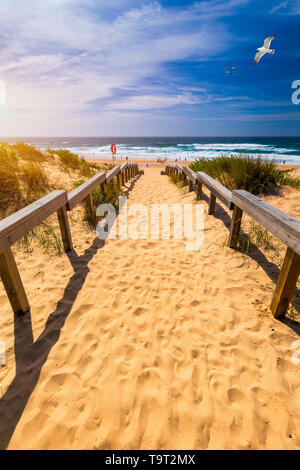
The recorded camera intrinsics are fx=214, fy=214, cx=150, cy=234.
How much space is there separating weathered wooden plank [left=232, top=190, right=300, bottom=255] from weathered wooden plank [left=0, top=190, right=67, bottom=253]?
264 centimetres

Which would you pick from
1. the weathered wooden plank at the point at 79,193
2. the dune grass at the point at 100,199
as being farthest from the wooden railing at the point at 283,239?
the dune grass at the point at 100,199

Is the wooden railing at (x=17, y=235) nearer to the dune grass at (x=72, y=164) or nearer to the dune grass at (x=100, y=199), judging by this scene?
the dune grass at (x=100, y=199)

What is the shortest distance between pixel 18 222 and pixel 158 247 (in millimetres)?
2409

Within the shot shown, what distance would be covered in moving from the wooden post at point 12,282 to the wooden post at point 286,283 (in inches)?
107

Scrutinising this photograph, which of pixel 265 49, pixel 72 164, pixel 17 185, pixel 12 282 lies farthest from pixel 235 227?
pixel 72 164

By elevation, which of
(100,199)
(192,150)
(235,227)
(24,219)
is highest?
(24,219)

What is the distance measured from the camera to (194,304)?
264cm

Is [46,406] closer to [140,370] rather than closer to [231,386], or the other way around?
[140,370]

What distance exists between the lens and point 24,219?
2.31m

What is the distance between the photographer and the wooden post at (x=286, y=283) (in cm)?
204

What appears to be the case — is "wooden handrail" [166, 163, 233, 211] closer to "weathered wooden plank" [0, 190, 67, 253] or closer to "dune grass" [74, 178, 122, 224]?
"dune grass" [74, 178, 122, 224]

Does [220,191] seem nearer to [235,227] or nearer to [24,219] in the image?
[235,227]

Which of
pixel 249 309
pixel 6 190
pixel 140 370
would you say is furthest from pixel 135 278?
pixel 6 190

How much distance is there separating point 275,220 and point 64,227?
3.04 metres
